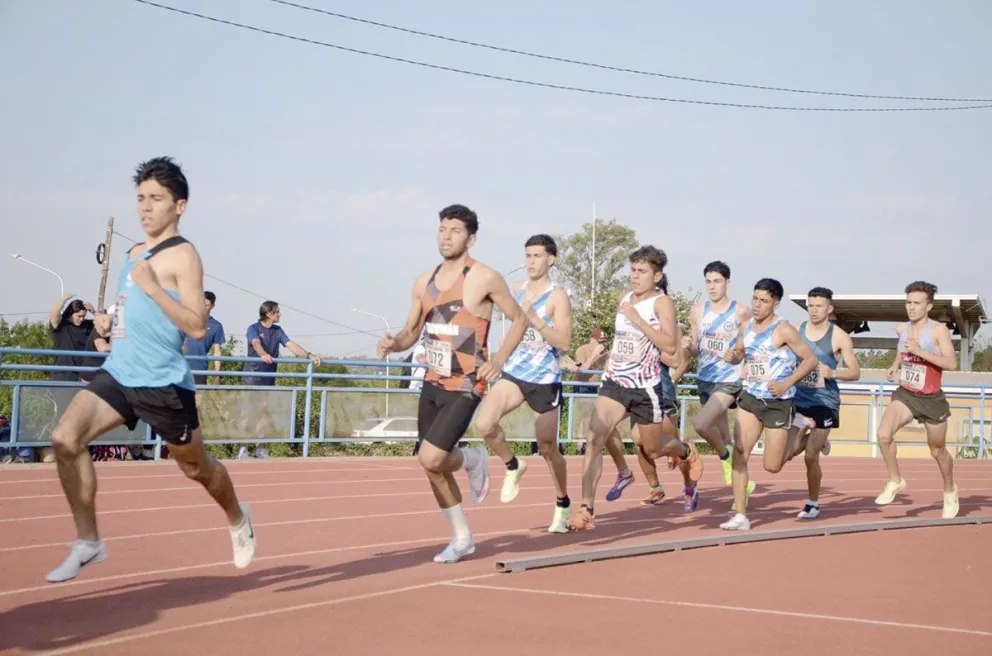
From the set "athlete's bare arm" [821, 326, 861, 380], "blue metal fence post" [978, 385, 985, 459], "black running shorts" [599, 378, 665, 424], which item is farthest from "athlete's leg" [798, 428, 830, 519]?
"blue metal fence post" [978, 385, 985, 459]

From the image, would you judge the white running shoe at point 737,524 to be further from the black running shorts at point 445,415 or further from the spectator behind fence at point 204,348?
the spectator behind fence at point 204,348

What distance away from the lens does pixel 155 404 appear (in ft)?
19.9

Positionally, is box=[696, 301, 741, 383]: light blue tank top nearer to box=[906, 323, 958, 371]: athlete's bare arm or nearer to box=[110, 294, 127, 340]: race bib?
box=[906, 323, 958, 371]: athlete's bare arm

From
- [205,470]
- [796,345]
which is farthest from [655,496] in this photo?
[205,470]

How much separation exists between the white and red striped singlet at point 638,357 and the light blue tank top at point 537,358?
46 cm

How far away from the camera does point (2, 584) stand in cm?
672

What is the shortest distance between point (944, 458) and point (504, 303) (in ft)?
19.2

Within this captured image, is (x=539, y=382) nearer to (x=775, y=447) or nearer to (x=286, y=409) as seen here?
(x=775, y=447)

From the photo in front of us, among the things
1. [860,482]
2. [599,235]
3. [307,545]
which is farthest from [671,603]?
[599,235]

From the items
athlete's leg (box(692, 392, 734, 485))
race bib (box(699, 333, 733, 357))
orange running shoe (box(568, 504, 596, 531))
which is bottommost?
orange running shoe (box(568, 504, 596, 531))

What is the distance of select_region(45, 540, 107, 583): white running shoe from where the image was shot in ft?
19.6

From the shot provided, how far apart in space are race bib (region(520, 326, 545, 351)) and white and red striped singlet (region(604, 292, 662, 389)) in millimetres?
580

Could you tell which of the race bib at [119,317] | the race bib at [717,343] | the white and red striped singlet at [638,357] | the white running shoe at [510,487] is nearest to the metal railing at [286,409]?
the race bib at [717,343]

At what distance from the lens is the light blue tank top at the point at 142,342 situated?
6.10 meters
